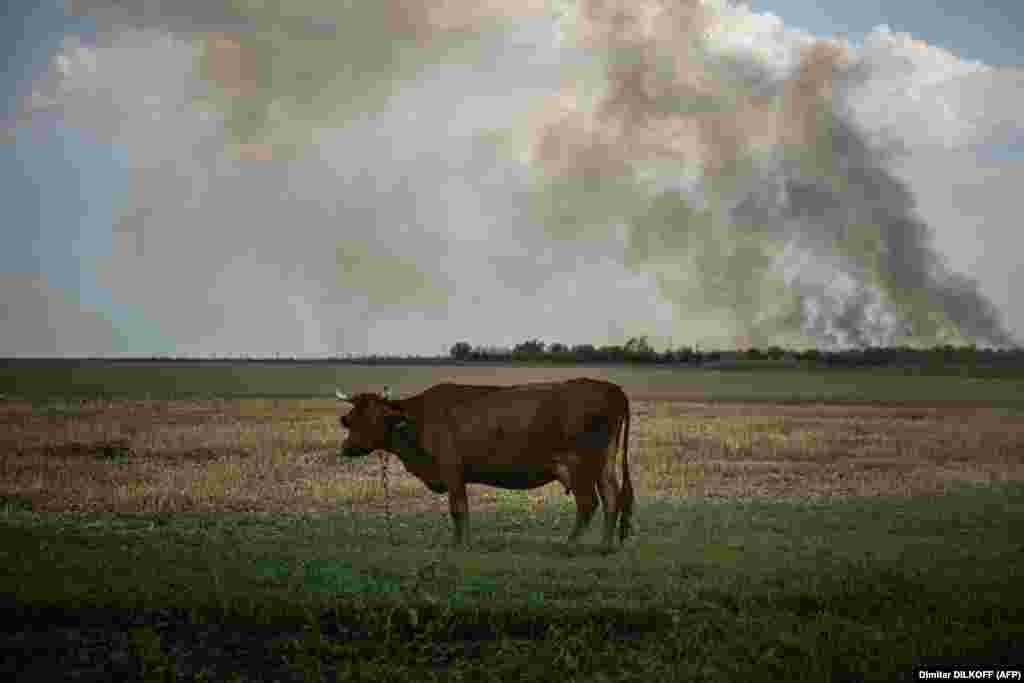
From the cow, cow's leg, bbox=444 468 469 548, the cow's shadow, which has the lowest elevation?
the cow's shadow

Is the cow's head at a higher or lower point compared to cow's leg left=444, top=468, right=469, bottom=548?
higher

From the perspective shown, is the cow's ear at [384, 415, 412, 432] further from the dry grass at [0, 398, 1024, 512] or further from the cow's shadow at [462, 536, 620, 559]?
the dry grass at [0, 398, 1024, 512]

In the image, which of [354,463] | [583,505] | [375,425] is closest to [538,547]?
[583,505]

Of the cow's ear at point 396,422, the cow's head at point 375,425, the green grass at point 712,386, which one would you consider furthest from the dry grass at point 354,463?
the green grass at point 712,386

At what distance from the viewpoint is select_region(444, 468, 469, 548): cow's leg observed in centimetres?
1658

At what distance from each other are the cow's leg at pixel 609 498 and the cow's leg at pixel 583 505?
17 centimetres

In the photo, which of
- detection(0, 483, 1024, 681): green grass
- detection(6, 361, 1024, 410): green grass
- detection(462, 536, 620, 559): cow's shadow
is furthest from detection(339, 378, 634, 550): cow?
detection(6, 361, 1024, 410): green grass

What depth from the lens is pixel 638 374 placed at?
13638 cm

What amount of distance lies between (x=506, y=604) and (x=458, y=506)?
4958mm

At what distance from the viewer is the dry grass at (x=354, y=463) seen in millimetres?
25016

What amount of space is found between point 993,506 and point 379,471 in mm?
16473

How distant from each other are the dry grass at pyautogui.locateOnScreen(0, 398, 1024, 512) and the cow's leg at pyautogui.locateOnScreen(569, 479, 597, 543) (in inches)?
254

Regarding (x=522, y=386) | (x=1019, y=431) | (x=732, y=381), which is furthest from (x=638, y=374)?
(x=522, y=386)

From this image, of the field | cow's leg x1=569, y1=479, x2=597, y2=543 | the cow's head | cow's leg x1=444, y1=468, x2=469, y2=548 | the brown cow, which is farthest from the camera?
the cow's head
